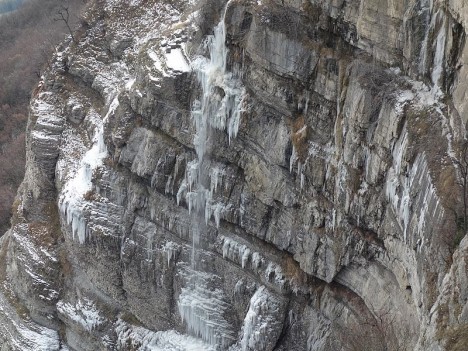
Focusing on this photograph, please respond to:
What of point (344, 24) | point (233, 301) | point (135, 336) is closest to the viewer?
point (344, 24)

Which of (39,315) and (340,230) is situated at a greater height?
(340,230)

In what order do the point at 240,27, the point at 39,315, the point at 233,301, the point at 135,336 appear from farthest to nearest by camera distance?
the point at 39,315 → the point at 135,336 → the point at 233,301 → the point at 240,27

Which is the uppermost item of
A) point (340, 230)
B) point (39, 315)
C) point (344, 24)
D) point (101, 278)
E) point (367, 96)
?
point (344, 24)

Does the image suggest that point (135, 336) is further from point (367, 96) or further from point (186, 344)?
point (367, 96)

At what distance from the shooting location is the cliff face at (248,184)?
706 inches

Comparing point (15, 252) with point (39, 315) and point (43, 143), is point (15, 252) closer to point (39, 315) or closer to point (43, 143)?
point (39, 315)

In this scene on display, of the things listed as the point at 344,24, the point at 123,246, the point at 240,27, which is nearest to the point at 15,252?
the point at 123,246

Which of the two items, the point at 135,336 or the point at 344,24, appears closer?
the point at 344,24

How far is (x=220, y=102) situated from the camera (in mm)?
27125

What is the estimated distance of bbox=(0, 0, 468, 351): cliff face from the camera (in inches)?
706

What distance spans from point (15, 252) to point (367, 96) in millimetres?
23160

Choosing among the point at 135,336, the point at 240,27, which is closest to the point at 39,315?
the point at 135,336

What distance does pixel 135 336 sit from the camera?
30969mm

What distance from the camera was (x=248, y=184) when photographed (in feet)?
87.5
